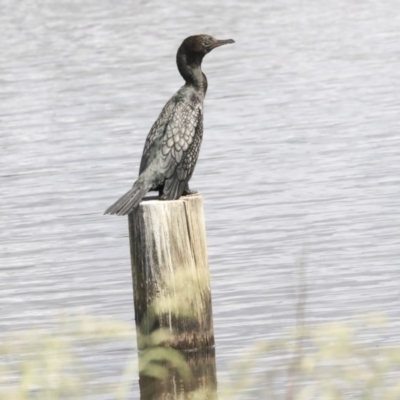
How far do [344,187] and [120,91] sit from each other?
9415 millimetres

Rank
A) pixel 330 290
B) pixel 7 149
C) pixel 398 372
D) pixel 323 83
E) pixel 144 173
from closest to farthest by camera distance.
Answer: pixel 398 372, pixel 144 173, pixel 330 290, pixel 7 149, pixel 323 83

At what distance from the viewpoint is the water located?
10023 millimetres

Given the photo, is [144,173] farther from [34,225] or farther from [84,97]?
[84,97]

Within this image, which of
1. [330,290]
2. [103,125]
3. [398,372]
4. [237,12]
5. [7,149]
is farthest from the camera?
[237,12]

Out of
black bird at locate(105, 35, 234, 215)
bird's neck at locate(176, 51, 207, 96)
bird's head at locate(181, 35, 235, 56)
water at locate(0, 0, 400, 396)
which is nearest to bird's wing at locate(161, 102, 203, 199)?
black bird at locate(105, 35, 234, 215)

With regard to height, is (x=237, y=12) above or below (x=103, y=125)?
above

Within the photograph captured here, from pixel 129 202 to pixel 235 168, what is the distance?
289 inches

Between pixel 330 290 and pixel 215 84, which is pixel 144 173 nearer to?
pixel 330 290

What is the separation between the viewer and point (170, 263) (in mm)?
7699

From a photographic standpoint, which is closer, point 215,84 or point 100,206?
point 100,206

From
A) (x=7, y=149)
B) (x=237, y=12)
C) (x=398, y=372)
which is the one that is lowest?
(x=398, y=372)

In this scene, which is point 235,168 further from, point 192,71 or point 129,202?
point 129,202

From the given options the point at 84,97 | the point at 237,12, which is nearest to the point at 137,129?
the point at 84,97

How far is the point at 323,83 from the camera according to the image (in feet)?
71.3
